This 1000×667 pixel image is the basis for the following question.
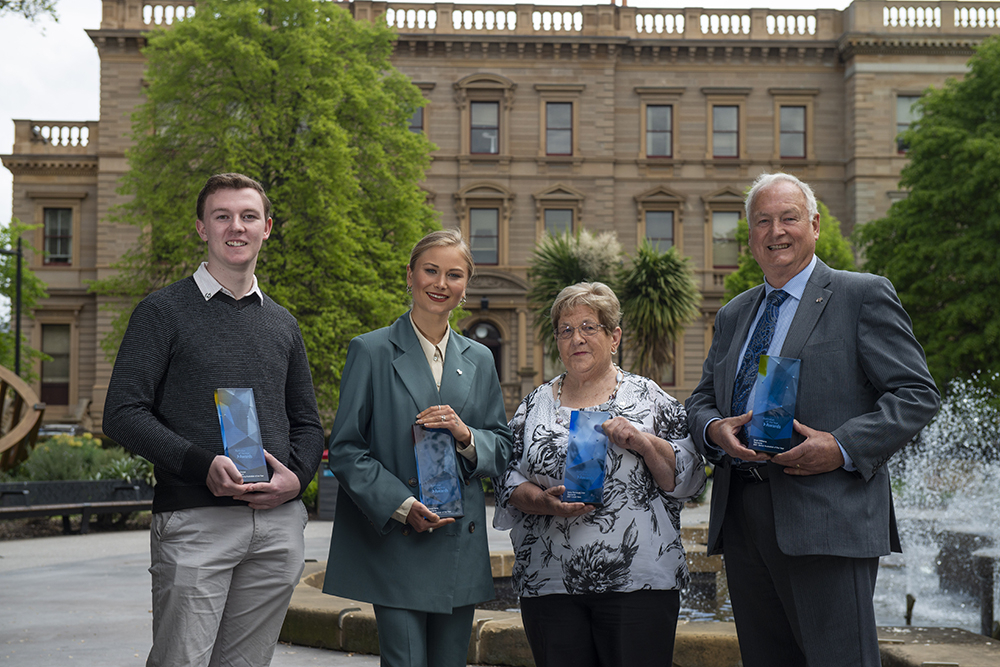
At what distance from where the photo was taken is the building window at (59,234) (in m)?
37.4

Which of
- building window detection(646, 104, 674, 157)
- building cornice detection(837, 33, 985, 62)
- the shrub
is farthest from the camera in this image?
building window detection(646, 104, 674, 157)

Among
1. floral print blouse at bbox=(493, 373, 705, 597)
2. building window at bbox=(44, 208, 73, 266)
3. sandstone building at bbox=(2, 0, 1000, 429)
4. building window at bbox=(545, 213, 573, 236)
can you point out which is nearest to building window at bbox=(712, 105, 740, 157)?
sandstone building at bbox=(2, 0, 1000, 429)

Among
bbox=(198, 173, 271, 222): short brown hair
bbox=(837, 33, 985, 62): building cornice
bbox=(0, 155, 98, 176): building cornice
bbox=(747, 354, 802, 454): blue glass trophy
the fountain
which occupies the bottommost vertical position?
the fountain

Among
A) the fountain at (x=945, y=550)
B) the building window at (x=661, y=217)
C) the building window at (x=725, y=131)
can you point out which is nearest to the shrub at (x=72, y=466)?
the fountain at (x=945, y=550)

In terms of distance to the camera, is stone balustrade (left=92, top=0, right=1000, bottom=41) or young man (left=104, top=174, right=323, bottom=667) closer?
young man (left=104, top=174, right=323, bottom=667)

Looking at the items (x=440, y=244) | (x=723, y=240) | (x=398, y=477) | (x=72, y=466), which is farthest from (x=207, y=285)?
(x=723, y=240)

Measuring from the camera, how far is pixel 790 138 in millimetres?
38438

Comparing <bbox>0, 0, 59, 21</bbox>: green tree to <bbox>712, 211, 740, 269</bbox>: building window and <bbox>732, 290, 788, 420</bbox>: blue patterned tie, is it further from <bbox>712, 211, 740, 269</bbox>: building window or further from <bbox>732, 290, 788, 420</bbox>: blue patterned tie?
<bbox>712, 211, 740, 269</bbox>: building window

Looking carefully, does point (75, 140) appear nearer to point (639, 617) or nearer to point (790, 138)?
point (790, 138)

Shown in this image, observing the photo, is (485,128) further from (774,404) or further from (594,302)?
(774,404)

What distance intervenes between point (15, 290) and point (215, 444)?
114ft

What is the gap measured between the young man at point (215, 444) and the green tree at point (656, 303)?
2448cm

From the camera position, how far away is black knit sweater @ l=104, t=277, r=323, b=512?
3137 mm

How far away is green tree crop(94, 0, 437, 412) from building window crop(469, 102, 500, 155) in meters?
13.9
